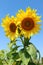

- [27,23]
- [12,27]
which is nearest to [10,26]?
[12,27]

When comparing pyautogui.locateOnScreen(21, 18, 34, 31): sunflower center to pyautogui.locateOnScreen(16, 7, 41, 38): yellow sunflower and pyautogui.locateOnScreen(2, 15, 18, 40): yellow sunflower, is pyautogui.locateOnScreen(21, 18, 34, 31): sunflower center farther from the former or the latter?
pyautogui.locateOnScreen(2, 15, 18, 40): yellow sunflower

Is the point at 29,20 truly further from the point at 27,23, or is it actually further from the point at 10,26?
the point at 10,26

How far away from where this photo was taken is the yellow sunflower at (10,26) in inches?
133

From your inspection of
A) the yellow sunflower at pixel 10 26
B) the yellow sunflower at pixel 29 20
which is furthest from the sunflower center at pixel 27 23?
the yellow sunflower at pixel 10 26

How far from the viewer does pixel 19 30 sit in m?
3.33

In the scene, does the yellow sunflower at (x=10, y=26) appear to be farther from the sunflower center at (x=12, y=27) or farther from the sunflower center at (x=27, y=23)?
the sunflower center at (x=27, y=23)

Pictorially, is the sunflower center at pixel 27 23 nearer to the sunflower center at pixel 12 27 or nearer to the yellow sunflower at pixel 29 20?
the yellow sunflower at pixel 29 20

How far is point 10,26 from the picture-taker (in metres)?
3.54

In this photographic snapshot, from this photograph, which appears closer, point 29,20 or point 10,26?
point 29,20

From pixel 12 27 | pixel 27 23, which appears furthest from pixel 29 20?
pixel 12 27

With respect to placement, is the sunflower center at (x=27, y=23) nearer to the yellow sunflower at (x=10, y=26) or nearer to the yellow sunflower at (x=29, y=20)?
the yellow sunflower at (x=29, y=20)

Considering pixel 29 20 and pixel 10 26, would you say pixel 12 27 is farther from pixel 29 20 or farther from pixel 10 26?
pixel 29 20

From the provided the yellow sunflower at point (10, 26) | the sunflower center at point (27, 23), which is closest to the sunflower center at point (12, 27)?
the yellow sunflower at point (10, 26)

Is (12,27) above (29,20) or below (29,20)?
below
